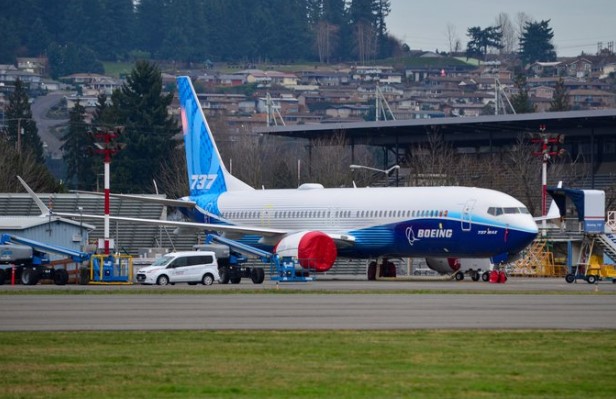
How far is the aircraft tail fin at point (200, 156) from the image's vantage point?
73.6 metres

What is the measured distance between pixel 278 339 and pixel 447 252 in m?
32.7

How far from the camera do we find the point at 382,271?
6569 cm

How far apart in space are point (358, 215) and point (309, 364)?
39.9m

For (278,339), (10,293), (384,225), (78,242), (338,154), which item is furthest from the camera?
(338,154)

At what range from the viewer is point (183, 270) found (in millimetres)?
57938

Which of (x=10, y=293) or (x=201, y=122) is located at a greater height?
(x=201, y=122)

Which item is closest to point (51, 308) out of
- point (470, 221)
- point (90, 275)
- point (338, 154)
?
point (90, 275)

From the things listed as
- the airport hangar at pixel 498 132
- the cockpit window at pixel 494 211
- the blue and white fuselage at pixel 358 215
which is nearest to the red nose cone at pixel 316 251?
the blue and white fuselage at pixel 358 215

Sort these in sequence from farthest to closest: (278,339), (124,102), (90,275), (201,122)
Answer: (124,102), (201,122), (90,275), (278,339)

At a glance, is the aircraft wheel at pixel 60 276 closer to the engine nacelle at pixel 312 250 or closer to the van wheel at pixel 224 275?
the van wheel at pixel 224 275

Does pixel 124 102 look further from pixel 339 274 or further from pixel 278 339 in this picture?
pixel 278 339

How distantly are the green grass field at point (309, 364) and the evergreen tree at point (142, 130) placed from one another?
376 ft

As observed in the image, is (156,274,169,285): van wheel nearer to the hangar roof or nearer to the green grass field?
the green grass field

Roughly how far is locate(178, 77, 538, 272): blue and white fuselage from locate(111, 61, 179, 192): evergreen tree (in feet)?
226
